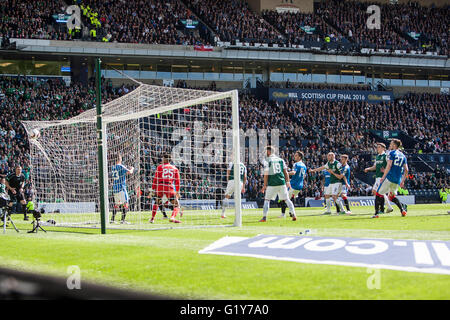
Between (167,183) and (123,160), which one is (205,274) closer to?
(167,183)

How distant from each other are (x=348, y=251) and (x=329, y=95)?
45153 mm

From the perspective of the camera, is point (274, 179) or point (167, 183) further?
point (274, 179)

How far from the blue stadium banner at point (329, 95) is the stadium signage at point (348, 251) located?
4162 cm

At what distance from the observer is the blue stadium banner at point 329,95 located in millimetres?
50281

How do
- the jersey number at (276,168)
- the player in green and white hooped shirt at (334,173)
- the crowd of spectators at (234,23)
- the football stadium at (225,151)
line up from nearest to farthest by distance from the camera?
the football stadium at (225,151) < the jersey number at (276,168) < the player in green and white hooped shirt at (334,173) < the crowd of spectators at (234,23)

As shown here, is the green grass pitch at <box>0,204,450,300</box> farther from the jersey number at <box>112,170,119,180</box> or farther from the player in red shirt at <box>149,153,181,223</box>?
the jersey number at <box>112,170,119,180</box>

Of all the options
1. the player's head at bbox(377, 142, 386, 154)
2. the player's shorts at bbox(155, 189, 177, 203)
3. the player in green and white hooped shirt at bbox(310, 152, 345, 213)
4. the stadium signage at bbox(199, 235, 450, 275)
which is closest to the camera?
the stadium signage at bbox(199, 235, 450, 275)

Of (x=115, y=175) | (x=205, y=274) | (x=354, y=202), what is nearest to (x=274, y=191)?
(x=115, y=175)

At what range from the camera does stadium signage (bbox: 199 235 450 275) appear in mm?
6686

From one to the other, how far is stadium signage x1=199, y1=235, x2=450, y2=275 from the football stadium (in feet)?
0.14

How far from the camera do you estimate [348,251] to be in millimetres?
7625

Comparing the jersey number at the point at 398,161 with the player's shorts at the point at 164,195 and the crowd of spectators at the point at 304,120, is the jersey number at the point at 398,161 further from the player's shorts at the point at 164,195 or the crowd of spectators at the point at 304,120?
the crowd of spectators at the point at 304,120

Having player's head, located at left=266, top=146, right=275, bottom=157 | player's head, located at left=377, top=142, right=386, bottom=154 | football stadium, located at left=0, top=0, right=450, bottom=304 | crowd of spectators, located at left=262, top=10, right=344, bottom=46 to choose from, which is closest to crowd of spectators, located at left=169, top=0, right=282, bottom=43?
football stadium, located at left=0, top=0, right=450, bottom=304

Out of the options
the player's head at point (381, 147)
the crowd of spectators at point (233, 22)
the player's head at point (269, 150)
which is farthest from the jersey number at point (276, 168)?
the crowd of spectators at point (233, 22)
